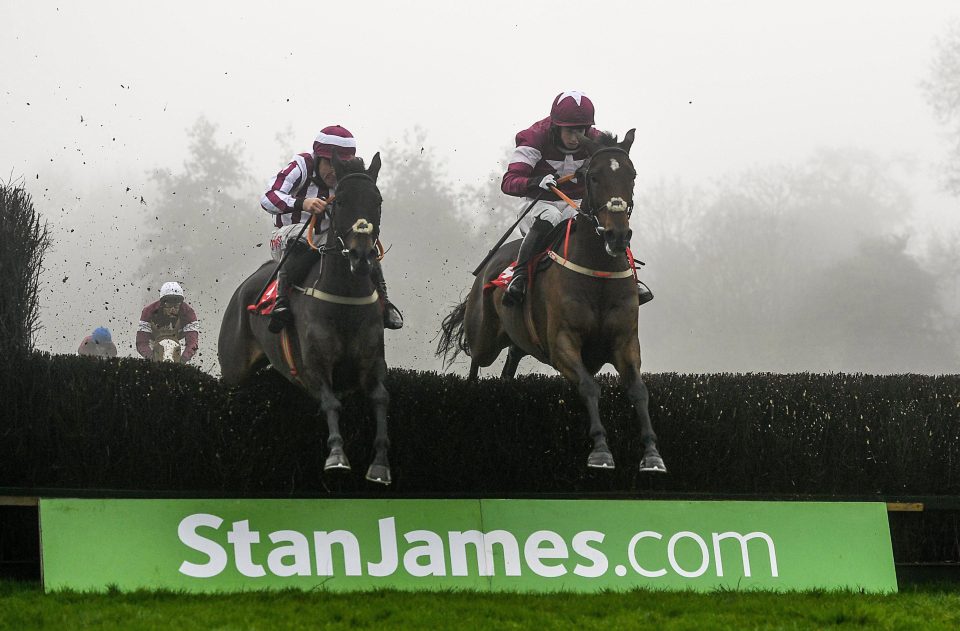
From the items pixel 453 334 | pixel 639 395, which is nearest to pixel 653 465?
pixel 639 395

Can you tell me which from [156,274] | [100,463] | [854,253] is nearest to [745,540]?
[100,463]

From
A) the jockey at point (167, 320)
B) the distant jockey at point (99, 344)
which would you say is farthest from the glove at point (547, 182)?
the distant jockey at point (99, 344)

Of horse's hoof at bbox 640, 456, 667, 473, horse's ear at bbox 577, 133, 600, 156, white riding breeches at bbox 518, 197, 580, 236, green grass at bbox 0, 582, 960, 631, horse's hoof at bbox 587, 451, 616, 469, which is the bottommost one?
green grass at bbox 0, 582, 960, 631

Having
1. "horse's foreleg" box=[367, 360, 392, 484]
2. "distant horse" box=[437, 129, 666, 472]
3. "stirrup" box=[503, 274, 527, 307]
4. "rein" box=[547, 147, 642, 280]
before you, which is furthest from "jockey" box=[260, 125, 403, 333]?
"rein" box=[547, 147, 642, 280]

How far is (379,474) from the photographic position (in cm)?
711

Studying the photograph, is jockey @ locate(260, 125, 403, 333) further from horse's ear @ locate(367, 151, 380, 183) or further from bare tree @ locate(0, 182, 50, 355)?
bare tree @ locate(0, 182, 50, 355)

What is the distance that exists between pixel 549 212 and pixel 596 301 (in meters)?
1.08

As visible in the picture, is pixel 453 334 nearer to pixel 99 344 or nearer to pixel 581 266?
pixel 581 266

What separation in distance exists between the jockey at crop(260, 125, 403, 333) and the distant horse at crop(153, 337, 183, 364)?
4.12m

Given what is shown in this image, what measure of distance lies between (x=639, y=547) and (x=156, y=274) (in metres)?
33.5

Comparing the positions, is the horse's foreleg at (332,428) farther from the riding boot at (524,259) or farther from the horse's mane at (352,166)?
the riding boot at (524,259)

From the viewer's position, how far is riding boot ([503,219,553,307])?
28.6ft

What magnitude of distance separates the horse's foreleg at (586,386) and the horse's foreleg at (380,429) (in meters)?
1.23

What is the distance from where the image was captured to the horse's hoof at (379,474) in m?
7.09
